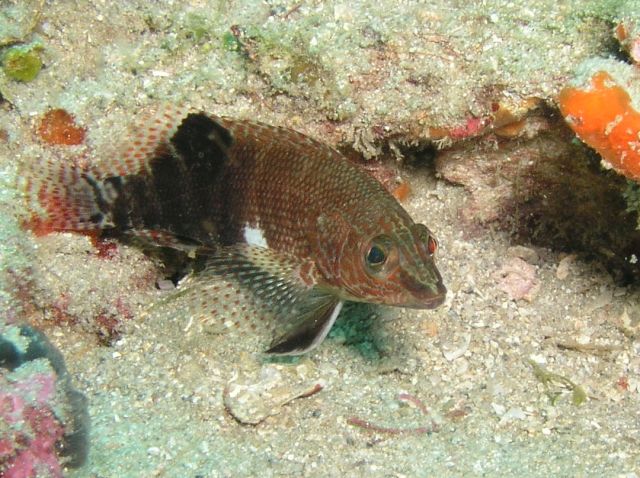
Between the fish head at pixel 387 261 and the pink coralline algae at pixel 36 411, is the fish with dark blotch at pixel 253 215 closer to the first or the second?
the fish head at pixel 387 261

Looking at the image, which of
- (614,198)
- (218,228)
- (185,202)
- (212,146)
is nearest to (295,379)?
(218,228)

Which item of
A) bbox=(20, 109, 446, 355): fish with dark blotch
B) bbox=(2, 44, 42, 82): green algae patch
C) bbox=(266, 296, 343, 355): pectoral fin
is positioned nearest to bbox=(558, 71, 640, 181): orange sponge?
bbox=(20, 109, 446, 355): fish with dark blotch

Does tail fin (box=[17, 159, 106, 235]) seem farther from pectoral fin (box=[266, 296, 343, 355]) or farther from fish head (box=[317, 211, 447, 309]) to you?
fish head (box=[317, 211, 447, 309])

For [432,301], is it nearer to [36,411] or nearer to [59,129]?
[36,411]

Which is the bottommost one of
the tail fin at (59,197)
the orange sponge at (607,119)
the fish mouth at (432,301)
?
the tail fin at (59,197)

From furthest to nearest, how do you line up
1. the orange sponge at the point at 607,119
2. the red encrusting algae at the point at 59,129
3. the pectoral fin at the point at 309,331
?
the red encrusting algae at the point at 59,129 → the pectoral fin at the point at 309,331 → the orange sponge at the point at 607,119

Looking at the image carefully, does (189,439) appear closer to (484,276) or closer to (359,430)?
(359,430)

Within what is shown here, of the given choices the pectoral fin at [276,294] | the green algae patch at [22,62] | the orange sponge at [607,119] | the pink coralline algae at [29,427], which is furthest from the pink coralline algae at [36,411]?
the orange sponge at [607,119]
